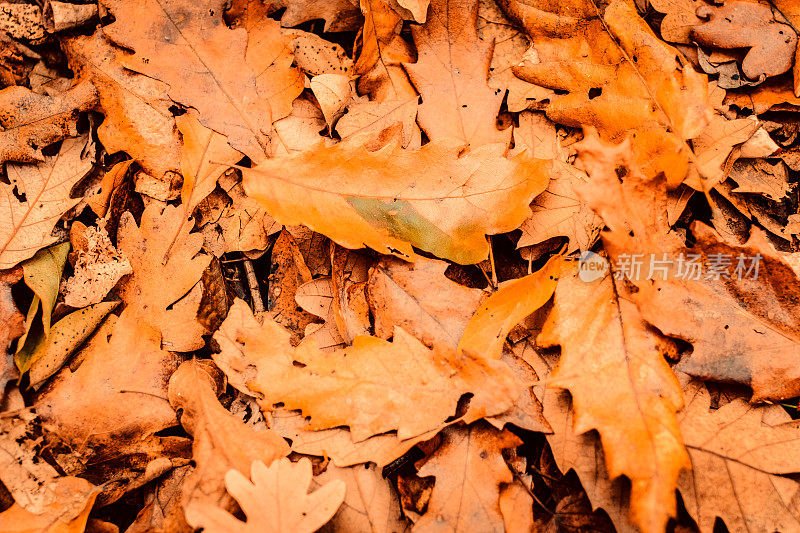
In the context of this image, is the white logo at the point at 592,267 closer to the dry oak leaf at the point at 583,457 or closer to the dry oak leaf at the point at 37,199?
the dry oak leaf at the point at 583,457

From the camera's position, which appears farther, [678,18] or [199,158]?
[678,18]

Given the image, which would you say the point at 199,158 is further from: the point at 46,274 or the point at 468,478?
the point at 468,478

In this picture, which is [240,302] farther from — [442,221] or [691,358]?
[691,358]

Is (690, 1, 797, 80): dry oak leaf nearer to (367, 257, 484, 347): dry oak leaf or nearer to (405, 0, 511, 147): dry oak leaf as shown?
(405, 0, 511, 147): dry oak leaf

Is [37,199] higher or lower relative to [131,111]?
lower

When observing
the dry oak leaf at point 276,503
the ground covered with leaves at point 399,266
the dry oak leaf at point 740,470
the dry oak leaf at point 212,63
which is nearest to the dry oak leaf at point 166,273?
the ground covered with leaves at point 399,266

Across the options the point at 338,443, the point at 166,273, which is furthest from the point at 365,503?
the point at 166,273

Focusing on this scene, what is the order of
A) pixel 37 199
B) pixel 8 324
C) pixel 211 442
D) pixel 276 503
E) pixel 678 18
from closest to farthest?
pixel 276 503, pixel 211 442, pixel 8 324, pixel 37 199, pixel 678 18

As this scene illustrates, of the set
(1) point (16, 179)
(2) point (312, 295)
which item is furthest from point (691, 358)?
(1) point (16, 179)
